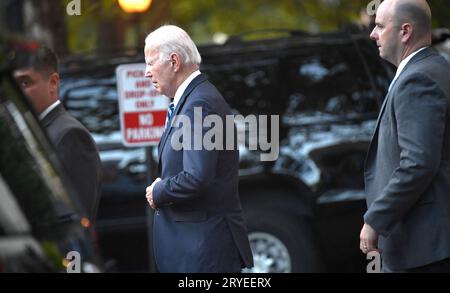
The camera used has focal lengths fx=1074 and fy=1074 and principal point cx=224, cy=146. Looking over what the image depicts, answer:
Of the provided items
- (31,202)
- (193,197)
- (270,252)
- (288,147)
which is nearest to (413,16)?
(193,197)

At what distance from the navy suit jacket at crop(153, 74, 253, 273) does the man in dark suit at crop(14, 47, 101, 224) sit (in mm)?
460

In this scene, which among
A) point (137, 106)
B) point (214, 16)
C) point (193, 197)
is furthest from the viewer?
point (214, 16)

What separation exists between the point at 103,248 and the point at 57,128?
2.78 meters

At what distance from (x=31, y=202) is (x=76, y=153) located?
1939mm

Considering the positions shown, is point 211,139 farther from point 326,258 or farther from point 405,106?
point 326,258

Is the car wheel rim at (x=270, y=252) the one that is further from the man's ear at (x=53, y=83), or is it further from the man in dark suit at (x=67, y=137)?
the man's ear at (x=53, y=83)

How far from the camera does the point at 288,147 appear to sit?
7.73 m

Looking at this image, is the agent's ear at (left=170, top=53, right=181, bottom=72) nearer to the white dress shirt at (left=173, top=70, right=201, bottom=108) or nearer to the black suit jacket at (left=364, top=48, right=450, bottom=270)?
the white dress shirt at (left=173, top=70, right=201, bottom=108)

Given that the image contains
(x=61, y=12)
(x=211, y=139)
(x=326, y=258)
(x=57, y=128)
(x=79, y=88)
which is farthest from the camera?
(x=61, y=12)

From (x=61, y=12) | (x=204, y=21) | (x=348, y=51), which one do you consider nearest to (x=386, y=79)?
(x=348, y=51)

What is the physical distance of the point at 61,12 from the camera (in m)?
12.3

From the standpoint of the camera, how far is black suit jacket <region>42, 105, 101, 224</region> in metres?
5.20

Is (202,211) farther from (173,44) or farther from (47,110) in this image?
(47,110)

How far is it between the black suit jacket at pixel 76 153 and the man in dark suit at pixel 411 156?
1408 mm
